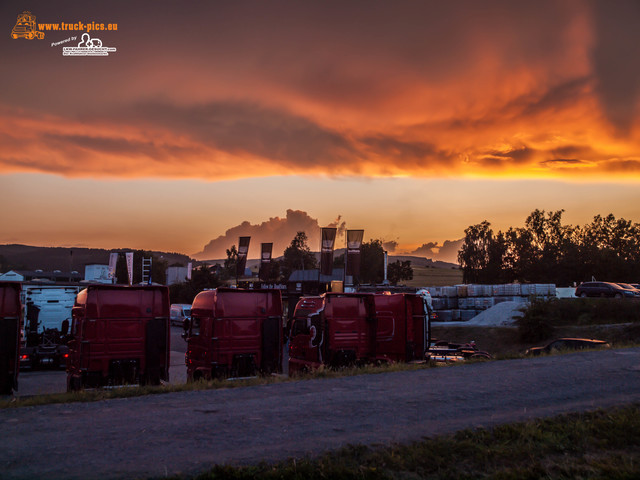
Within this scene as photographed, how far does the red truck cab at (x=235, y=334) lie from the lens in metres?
15.2

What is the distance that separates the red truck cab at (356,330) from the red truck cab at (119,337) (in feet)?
12.7

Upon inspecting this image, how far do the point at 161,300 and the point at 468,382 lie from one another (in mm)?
8557

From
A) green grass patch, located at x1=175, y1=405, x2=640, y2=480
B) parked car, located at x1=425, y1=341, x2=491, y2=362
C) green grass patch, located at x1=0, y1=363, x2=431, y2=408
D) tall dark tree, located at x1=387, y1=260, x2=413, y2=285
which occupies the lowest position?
parked car, located at x1=425, y1=341, x2=491, y2=362

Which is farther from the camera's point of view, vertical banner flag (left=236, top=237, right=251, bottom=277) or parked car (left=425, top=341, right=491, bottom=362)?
vertical banner flag (left=236, top=237, right=251, bottom=277)

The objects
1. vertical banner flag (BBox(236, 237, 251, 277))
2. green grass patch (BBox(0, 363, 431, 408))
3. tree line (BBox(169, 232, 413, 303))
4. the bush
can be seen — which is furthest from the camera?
tree line (BBox(169, 232, 413, 303))

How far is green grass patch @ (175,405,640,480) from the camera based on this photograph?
5883mm

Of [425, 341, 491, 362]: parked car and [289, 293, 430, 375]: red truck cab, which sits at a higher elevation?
[289, 293, 430, 375]: red truck cab

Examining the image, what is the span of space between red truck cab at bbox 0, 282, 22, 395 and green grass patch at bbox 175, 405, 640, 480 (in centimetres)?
1068

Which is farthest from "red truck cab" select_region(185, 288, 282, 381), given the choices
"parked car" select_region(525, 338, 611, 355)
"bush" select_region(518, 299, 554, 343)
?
"bush" select_region(518, 299, 554, 343)

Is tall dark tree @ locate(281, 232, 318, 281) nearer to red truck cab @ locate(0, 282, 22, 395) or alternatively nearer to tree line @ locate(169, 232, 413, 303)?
tree line @ locate(169, 232, 413, 303)

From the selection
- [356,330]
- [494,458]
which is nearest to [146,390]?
[494,458]

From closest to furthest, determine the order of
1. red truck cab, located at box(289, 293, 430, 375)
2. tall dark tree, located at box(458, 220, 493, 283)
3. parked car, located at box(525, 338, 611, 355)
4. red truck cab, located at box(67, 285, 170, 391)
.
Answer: red truck cab, located at box(67, 285, 170, 391), red truck cab, located at box(289, 293, 430, 375), parked car, located at box(525, 338, 611, 355), tall dark tree, located at box(458, 220, 493, 283)

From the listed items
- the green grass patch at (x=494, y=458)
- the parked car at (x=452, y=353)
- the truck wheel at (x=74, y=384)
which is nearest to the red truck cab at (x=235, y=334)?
the truck wheel at (x=74, y=384)

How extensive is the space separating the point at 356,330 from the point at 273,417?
27.4ft
